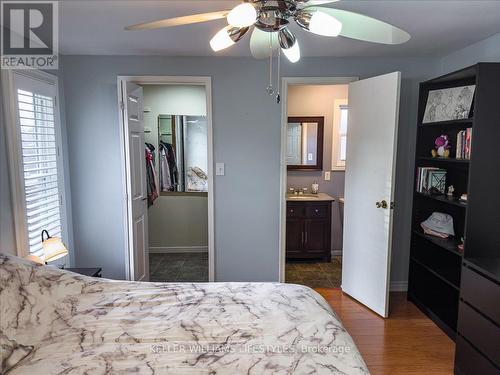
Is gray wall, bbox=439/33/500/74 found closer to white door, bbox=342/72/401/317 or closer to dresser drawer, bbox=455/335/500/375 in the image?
white door, bbox=342/72/401/317

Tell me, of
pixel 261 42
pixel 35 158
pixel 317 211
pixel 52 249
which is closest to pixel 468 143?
pixel 261 42

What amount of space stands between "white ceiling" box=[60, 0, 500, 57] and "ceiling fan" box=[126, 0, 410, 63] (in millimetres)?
549

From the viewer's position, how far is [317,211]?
4211mm

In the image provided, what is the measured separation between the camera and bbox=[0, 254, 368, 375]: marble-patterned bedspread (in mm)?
1354

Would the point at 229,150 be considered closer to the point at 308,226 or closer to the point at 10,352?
the point at 308,226

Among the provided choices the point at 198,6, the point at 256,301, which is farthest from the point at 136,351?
the point at 198,6

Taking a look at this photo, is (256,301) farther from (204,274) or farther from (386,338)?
(204,274)

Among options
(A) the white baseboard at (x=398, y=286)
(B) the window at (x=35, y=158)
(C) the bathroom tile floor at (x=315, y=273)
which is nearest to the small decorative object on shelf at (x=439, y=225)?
(A) the white baseboard at (x=398, y=286)

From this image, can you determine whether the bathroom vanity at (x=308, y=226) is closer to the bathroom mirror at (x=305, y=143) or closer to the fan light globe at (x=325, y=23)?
the bathroom mirror at (x=305, y=143)

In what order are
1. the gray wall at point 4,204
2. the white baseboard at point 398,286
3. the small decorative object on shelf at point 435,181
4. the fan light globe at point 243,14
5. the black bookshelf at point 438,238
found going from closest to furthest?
1. the fan light globe at point 243,14
2. the gray wall at point 4,204
3. the black bookshelf at point 438,238
4. the small decorative object on shelf at point 435,181
5. the white baseboard at point 398,286

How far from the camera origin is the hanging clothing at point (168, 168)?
460 cm

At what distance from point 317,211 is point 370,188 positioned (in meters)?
1.19

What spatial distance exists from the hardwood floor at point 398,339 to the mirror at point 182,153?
2.41 meters

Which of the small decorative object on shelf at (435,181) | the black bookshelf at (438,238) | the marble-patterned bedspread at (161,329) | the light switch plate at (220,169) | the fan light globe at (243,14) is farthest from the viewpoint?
the light switch plate at (220,169)
